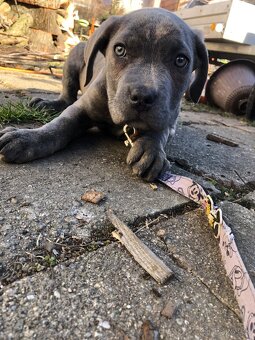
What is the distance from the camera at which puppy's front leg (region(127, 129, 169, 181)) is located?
192 cm

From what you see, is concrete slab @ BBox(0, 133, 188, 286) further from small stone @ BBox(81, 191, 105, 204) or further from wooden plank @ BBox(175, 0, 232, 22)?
wooden plank @ BBox(175, 0, 232, 22)

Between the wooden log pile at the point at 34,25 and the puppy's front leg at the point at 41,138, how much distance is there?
7240 millimetres

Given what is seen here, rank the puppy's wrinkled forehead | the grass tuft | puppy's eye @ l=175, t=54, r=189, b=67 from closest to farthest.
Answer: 1. the puppy's wrinkled forehead
2. puppy's eye @ l=175, t=54, r=189, b=67
3. the grass tuft

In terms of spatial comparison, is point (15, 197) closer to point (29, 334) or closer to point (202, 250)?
point (29, 334)

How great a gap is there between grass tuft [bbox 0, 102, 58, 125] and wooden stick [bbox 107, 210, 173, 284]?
5.23ft

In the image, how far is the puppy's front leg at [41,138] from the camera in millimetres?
1804

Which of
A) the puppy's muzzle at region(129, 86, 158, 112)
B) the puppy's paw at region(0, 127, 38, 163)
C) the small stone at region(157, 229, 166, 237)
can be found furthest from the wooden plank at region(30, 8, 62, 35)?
the small stone at region(157, 229, 166, 237)

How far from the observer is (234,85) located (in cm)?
522

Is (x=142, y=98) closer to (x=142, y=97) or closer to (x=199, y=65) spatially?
A: (x=142, y=97)

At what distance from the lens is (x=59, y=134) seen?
6.93 feet

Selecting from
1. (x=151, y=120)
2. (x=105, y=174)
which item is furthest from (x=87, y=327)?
(x=151, y=120)

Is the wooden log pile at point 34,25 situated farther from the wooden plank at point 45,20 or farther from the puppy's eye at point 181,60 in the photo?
the puppy's eye at point 181,60

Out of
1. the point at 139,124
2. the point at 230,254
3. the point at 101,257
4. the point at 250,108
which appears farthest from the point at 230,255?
the point at 250,108

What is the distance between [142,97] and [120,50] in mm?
496
